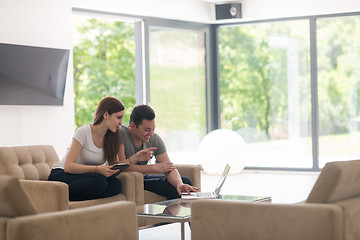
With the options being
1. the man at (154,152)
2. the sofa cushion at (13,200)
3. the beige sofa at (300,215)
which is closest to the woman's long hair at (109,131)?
the man at (154,152)

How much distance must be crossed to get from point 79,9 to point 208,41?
2887 millimetres

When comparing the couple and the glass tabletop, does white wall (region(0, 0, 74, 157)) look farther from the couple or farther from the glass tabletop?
the glass tabletop

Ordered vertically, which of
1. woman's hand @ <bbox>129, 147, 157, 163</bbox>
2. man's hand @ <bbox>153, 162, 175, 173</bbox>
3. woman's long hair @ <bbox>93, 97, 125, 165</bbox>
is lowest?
man's hand @ <bbox>153, 162, 175, 173</bbox>

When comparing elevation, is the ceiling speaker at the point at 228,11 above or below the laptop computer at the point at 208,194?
above

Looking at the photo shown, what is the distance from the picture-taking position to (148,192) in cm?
507

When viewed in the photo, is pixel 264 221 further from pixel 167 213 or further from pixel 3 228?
pixel 3 228

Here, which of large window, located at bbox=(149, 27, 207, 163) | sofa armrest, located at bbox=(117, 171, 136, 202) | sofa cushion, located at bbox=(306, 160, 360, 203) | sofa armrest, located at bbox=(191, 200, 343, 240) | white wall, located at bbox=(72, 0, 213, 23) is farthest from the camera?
large window, located at bbox=(149, 27, 207, 163)

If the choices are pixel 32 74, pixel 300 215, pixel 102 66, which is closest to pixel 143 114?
pixel 300 215

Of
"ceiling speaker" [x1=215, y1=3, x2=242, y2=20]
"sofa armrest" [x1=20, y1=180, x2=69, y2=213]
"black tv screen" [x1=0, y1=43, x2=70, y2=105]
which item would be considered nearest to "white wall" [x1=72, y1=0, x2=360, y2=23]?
"ceiling speaker" [x1=215, y1=3, x2=242, y2=20]

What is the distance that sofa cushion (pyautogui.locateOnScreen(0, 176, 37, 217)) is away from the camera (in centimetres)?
275

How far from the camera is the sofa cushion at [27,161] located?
477 centimetres

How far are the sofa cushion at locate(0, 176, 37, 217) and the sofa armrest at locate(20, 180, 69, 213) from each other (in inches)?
54.2

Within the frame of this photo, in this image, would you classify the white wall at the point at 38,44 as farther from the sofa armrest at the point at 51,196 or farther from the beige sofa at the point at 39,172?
the sofa armrest at the point at 51,196

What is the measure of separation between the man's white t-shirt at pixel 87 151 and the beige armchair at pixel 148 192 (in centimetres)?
31
